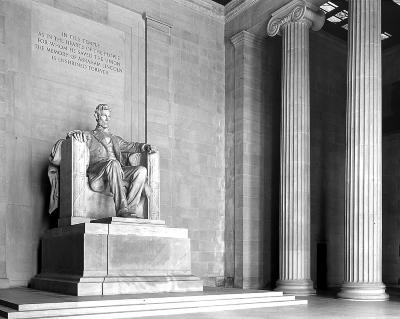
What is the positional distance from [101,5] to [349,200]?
7.75 meters

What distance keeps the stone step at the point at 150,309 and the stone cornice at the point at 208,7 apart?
29.0 ft

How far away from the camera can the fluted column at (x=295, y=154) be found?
13.9 m

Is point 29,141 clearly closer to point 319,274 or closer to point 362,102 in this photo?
point 362,102

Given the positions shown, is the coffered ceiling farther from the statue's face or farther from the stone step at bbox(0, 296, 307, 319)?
the stone step at bbox(0, 296, 307, 319)

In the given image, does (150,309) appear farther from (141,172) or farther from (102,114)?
(102,114)

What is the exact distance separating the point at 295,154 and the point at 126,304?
676 centimetres

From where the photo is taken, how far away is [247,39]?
16078 millimetres

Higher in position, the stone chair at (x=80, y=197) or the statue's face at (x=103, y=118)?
the statue's face at (x=103, y=118)

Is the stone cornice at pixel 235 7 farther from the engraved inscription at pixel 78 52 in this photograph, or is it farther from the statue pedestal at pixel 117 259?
the statue pedestal at pixel 117 259

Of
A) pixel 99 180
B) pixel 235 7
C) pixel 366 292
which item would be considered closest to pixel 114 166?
pixel 99 180

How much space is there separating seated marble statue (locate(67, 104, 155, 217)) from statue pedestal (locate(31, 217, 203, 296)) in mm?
608

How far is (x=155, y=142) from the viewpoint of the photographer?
14.8 m

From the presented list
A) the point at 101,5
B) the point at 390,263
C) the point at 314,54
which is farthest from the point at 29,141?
the point at 390,263

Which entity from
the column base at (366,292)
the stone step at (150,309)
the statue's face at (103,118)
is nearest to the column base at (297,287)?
the column base at (366,292)
